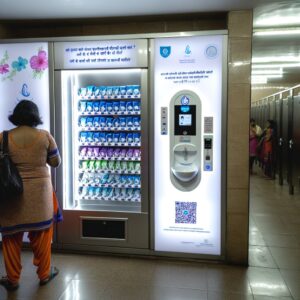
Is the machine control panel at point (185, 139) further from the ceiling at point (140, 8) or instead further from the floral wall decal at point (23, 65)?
the floral wall decal at point (23, 65)

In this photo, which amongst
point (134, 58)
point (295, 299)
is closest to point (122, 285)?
point (295, 299)

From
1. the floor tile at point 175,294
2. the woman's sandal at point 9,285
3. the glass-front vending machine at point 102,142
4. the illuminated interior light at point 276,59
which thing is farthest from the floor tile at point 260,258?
the illuminated interior light at point 276,59

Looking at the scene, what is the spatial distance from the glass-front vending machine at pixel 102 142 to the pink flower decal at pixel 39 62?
0.13m

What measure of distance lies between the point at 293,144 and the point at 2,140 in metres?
6.31

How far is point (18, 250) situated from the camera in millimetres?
3176

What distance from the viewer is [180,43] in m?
3.74

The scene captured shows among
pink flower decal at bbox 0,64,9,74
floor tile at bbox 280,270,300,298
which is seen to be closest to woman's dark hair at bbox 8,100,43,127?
pink flower decal at bbox 0,64,9,74

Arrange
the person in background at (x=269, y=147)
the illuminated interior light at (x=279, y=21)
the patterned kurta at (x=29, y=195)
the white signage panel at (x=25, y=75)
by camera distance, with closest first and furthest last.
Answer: the patterned kurta at (x=29, y=195) < the white signage panel at (x=25, y=75) < the illuminated interior light at (x=279, y=21) < the person in background at (x=269, y=147)

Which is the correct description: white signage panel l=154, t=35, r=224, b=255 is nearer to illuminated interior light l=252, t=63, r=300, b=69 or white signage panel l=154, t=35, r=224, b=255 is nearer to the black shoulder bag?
the black shoulder bag

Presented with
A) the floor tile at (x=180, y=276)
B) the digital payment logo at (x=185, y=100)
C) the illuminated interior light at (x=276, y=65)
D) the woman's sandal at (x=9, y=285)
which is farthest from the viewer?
the illuminated interior light at (x=276, y=65)

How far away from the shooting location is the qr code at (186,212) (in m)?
3.83

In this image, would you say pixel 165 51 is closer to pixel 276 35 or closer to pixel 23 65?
pixel 23 65

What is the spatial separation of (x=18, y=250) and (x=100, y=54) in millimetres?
2204

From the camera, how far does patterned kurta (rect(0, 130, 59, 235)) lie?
3051mm
